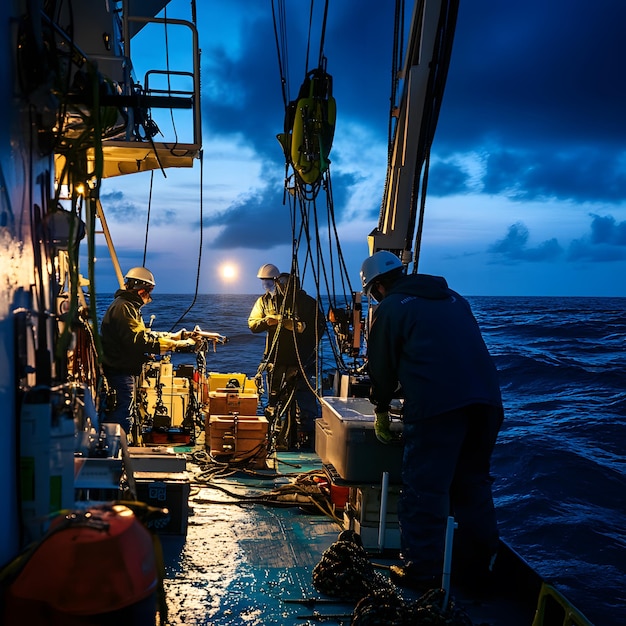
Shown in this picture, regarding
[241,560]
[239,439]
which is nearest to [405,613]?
[241,560]

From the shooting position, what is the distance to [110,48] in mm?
4930

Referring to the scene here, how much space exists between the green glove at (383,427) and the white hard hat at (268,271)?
4648 millimetres

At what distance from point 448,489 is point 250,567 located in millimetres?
1418

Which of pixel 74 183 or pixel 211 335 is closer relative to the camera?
pixel 74 183

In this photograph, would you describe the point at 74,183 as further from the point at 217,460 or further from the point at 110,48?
the point at 217,460

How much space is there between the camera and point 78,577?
2.04 metres

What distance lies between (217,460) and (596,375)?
18.0 meters

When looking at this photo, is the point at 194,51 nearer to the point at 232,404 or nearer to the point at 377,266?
the point at 377,266

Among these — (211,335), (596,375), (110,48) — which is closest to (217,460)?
(211,335)

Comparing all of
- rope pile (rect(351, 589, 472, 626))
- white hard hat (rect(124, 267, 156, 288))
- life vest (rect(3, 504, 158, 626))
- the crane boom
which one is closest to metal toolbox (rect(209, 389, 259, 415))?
white hard hat (rect(124, 267, 156, 288))

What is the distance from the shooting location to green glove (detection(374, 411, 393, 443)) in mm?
4277

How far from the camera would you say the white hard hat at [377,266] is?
4.56 metres

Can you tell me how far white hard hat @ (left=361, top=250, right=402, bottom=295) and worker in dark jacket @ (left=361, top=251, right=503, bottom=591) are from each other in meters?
0.38

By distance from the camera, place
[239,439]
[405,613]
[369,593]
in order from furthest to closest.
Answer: [239,439], [369,593], [405,613]
